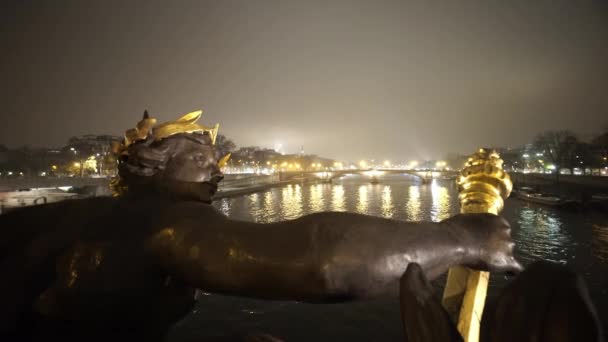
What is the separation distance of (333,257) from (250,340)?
1.60 metres

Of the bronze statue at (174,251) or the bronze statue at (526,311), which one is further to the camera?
the bronze statue at (174,251)

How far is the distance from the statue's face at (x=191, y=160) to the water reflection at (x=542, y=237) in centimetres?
2142

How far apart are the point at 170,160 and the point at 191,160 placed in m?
0.12

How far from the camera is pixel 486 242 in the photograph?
1075 mm

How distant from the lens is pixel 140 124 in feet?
5.96

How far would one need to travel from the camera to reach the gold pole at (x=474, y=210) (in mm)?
1433

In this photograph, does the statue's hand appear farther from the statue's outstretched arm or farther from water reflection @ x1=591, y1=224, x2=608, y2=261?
water reflection @ x1=591, y1=224, x2=608, y2=261

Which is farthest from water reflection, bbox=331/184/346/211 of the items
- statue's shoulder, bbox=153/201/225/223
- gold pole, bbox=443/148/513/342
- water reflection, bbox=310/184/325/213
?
statue's shoulder, bbox=153/201/225/223

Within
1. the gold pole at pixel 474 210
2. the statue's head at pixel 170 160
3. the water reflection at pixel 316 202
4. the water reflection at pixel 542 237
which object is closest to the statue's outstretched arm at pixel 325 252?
the gold pole at pixel 474 210

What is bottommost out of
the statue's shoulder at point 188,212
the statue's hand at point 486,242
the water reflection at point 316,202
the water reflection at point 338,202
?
the water reflection at point 338,202

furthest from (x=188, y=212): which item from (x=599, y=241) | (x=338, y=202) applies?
(x=338, y=202)

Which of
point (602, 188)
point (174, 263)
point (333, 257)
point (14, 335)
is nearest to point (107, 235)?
point (174, 263)

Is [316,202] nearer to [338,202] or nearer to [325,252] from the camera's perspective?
[338,202]

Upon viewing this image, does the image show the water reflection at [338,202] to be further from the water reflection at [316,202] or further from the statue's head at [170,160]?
the statue's head at [170,160]
